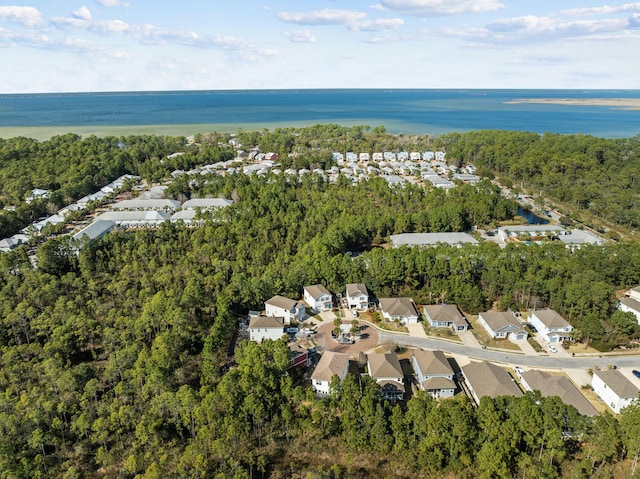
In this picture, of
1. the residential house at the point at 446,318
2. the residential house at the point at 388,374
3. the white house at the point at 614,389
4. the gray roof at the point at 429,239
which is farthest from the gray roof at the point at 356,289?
the white house at the point at 614,389

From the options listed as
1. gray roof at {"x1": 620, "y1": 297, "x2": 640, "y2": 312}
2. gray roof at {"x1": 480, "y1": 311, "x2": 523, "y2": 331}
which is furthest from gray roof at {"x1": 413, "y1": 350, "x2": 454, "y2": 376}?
gray roof at {"x1": 620, "y1": 297, "x2": 640, "y2": 312}

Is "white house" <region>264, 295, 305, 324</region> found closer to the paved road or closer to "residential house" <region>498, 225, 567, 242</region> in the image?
the paved road

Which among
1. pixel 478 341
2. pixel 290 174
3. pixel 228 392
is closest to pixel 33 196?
pixel 290 174

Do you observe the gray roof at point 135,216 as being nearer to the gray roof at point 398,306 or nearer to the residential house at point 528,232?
the gray roof at point 398,306

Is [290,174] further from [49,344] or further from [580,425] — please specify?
[580,425]

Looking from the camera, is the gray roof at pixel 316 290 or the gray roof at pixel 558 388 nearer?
the gray roof at pixel 558 388

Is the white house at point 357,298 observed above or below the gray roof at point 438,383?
above

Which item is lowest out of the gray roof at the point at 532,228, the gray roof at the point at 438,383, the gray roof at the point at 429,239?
the gray roof at the point at 438,383

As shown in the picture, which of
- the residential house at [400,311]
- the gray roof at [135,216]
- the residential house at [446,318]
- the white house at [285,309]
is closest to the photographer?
the residential house at [446,318]
